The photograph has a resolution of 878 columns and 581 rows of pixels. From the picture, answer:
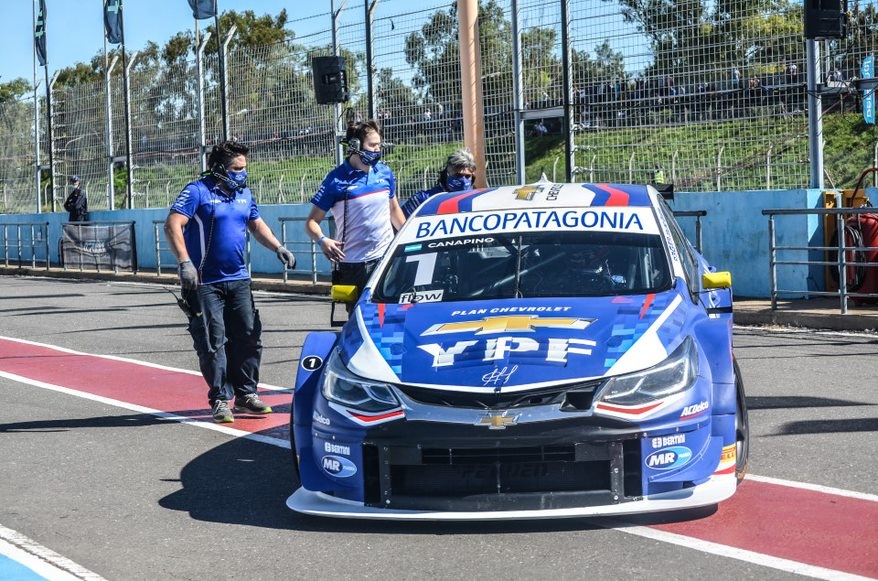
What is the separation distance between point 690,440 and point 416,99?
1688 centimetres

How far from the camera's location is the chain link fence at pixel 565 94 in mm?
16109

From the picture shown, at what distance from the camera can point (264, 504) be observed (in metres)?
6.37

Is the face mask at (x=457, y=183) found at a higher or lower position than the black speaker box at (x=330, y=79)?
lower

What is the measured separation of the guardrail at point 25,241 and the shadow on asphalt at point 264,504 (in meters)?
26.5

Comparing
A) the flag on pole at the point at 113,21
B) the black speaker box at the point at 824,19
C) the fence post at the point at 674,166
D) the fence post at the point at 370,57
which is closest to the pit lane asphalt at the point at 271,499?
the black speaker box at the point at 824,19

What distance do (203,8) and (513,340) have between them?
80.9ft

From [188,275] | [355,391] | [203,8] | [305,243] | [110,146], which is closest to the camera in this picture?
[355,391]

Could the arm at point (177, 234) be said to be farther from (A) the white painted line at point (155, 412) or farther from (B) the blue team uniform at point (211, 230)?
(A) the white painted line at point (155, 412)

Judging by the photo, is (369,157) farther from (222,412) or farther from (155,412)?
(155,412)

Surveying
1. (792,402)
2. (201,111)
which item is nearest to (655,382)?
(792,402)

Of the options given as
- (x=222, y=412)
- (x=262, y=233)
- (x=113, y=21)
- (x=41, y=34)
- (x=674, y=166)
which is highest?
(x=41, y=34)

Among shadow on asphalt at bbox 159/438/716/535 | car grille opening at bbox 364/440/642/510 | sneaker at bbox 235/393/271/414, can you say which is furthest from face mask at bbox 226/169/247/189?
car grille opening at bbox 364/440/642/510

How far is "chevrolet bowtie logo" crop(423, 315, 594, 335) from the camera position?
19.6 ft

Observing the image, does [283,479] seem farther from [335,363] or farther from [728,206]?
[728,206]
